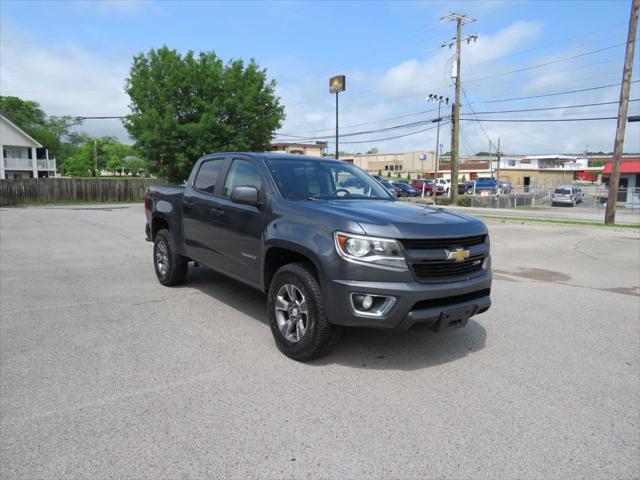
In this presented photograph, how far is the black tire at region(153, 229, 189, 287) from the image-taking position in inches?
260

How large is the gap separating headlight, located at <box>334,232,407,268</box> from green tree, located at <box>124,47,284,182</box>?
89.3 ft

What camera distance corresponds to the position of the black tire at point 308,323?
12.7ft

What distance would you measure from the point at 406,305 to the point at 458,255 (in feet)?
2.26

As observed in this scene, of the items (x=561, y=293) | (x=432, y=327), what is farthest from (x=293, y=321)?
(x=561, y=293)

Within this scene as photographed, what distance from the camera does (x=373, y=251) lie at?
3.68m

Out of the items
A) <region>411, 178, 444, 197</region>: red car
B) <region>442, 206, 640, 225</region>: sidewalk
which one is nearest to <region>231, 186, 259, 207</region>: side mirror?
<region>442, 206, 640, 225</region>: sidewalk

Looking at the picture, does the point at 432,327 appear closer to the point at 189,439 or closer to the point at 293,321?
the point at 293,321

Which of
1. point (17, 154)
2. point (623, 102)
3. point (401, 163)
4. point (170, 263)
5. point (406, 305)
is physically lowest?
point (170, 263)

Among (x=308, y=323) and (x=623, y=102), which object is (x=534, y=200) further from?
(x=308, y=323)

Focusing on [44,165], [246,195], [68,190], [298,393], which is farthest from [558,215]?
[44,165]

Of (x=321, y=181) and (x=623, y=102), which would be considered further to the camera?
(x=623, y=102)

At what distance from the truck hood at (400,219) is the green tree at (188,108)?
2652 centimetres

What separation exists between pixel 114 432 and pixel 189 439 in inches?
20.0

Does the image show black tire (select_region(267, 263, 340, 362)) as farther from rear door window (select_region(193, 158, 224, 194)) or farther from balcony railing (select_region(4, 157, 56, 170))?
balcony railing (select_region(4, 157, 56, 170))
